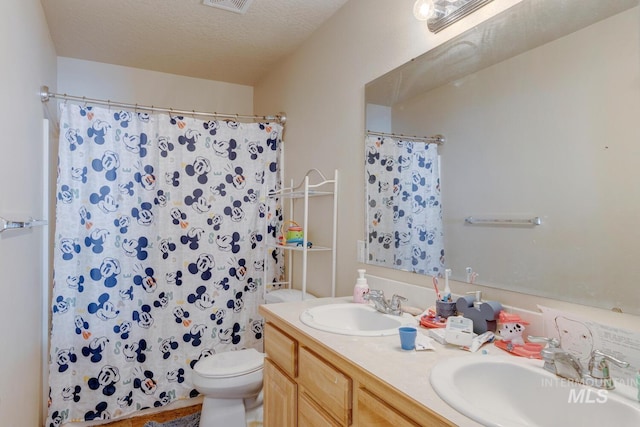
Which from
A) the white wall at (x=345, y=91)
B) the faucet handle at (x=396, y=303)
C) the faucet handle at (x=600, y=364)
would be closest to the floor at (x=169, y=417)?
the white wall at (x=345, y=91)

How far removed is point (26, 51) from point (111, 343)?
1689 mm

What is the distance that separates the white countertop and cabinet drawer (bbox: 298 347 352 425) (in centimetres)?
7

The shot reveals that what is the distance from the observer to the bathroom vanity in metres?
0.83

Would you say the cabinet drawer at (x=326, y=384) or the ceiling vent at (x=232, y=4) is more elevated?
the ceiling vent at (x=232, y=4)

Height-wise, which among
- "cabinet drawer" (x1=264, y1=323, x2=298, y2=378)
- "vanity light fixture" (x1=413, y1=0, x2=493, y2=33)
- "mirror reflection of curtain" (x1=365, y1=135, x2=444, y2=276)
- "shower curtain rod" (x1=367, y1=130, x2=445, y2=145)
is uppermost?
"vanity light fixture" (x1=413, y1=0, x2=493, y2=33)

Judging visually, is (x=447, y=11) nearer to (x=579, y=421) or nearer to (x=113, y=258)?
(x=579, y=421)

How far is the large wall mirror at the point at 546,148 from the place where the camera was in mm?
950

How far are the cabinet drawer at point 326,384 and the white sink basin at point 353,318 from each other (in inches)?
5.6

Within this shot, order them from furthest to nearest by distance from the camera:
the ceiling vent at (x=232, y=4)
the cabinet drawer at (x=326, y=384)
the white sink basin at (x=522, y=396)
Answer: the ceiling vent at (x=232, y=4) → the cabinet drawer at (x=326, y=384) → the white sink basin at (x=522, y=396)

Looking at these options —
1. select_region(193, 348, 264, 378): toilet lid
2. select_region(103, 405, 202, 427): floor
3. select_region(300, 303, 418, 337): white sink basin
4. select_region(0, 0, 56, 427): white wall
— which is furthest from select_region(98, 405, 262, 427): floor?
select_region(300, 303, 418, 337): white sink basin

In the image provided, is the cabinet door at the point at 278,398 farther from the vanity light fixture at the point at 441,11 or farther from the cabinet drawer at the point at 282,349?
the vanity light fixture at the point at 441,11

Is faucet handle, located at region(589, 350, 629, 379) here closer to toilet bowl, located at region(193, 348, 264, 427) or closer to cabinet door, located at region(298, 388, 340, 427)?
cabinet door, located at region(298, 388, 340, 427)

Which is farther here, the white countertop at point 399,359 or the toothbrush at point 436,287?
the toothbrush at point 436,287

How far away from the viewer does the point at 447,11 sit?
1.44 m
